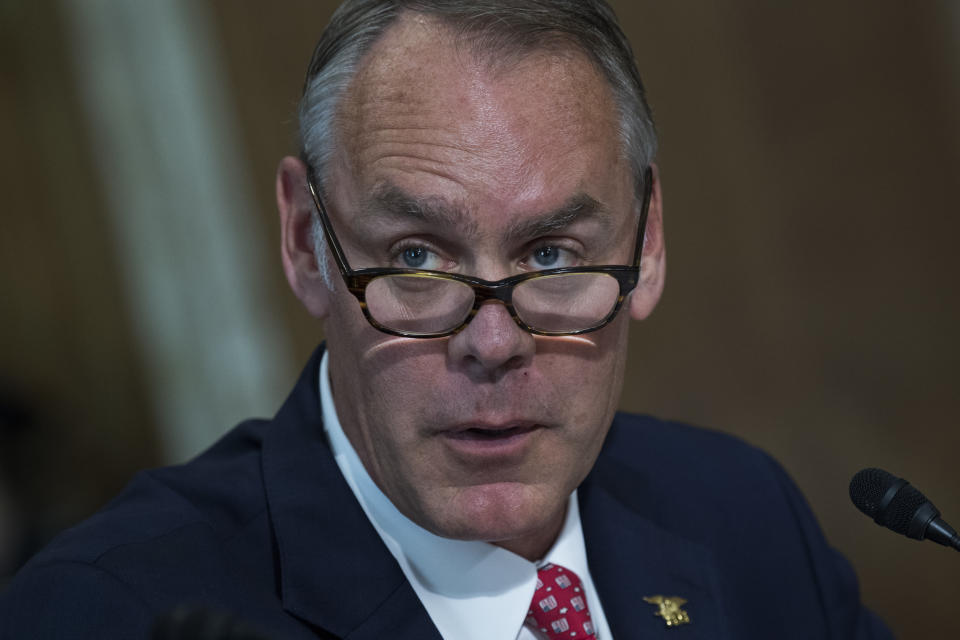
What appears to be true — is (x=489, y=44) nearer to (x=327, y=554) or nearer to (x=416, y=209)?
(x=416, y=209)

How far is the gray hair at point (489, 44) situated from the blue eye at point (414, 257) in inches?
5.9

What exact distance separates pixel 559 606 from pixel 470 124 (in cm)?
71

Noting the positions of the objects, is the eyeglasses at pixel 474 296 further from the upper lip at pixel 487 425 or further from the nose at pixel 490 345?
the upper lip at pixel 487 425

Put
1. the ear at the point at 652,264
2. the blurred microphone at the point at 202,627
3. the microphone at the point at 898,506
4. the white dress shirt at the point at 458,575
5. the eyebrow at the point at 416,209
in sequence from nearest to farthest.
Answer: the blurred microphone at the point at 202,627
the microphone at the point at 898,506
the eyebrow at the point at 416,209
the white dress shirt at the point at 458,575
the ear at the point at 652,264

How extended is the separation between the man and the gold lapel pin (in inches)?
0.5

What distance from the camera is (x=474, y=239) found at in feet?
4.84

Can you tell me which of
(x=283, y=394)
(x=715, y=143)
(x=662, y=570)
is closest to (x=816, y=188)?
(x=715, y=143)

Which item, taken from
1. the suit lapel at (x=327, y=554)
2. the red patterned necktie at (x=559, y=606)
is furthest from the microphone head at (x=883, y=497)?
the suit lapel at (x=327, y=554)

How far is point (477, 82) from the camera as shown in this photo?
1.49 meters

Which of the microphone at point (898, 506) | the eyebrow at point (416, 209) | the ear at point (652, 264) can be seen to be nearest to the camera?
the microphone at point (898, 506)

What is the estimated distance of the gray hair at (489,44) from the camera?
152 centimetres

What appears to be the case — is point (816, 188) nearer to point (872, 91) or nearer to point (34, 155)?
point (872, 91)

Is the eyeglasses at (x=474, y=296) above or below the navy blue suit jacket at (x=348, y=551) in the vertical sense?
above

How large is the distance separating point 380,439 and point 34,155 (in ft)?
10.3
